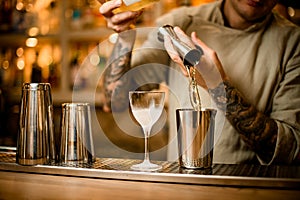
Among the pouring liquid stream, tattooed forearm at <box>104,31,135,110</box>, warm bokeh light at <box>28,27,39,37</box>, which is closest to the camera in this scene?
the pouring liquid stream

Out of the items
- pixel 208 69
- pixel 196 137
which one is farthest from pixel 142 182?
pixel 208 69

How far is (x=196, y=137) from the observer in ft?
3.54

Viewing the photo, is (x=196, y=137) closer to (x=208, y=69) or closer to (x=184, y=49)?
(x=184, y=49)

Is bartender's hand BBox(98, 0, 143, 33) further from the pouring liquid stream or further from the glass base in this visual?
the glass base

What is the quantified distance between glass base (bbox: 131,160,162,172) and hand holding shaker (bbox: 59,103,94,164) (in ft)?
0.45

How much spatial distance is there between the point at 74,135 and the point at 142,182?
0.23 metres

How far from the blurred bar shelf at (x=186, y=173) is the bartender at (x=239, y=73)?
0.36m

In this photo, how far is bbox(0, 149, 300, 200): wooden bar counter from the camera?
0.97m

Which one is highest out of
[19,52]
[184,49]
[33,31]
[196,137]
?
[33,31]

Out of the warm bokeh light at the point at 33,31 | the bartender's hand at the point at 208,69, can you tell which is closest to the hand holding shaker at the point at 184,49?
the bartender's hand at the point at 208,69

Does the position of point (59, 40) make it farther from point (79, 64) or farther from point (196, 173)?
point (196, 173)

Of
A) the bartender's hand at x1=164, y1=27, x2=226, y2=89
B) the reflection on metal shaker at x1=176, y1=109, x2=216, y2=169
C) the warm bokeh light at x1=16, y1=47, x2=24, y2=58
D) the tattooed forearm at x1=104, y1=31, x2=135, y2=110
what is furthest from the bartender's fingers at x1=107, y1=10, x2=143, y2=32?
the warm bokeh light at x1=16, y1=47, x2=24, y2=58

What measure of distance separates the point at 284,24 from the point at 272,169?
84 cm

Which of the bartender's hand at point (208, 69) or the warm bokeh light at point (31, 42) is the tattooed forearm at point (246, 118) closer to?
the bartender's hand at point (208, 69)
